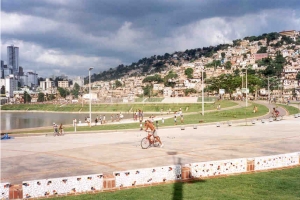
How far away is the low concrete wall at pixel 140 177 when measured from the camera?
9.86 m

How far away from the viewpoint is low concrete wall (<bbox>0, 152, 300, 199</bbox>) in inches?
388

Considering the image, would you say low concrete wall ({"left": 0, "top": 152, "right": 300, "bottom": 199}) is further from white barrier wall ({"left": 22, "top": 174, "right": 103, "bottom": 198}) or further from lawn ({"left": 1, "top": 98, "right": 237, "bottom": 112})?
lawn ({"left": 1, "top": 98, "right": 237, "bottom": 112})

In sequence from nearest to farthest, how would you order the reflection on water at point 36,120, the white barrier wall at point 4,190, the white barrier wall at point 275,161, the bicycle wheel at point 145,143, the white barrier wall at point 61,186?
the white barrier wall at point 4,190, the white barrier wall at point 61,186, the white barrier wall at point 275,161, the bicycle wheel at point 145,143, the reflection on water at point 36,120

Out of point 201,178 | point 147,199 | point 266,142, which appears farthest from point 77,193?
point 266,142

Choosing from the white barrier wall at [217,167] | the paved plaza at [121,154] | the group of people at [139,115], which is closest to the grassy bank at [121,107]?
the group of people at [139,115]

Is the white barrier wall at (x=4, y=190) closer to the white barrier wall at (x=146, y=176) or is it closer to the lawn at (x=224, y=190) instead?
the lawn at (x=224, y=190)

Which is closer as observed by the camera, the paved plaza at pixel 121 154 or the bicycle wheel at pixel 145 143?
the paved plaza at pixel 121 154

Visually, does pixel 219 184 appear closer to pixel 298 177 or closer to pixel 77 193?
pixel 298 177

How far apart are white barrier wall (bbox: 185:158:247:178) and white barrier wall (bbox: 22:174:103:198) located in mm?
3258

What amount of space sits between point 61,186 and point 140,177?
245 cm

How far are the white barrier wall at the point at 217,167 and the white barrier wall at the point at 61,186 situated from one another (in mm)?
3258

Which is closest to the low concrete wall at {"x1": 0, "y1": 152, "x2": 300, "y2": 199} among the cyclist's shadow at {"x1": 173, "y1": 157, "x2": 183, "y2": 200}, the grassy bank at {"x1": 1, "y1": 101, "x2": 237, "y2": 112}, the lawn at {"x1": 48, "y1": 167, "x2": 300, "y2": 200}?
the lawn at {"x1": 48, "y1": 167, "x2": 300, "y2": 200}

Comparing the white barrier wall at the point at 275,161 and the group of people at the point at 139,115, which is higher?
the group of people at the point at 139,115

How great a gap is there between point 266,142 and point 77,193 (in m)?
13.3
